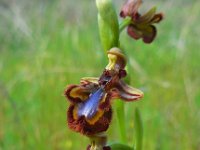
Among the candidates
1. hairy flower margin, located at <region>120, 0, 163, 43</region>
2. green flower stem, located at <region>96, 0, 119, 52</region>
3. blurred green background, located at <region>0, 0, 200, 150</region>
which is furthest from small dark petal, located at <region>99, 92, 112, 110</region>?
blurred green background, located at <region>0, 0, 200, 150</region>

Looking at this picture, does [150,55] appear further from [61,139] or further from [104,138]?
[104,138]

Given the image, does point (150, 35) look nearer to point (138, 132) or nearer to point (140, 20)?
point (140, 20)

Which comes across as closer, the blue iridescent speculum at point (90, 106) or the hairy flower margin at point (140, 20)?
the blue iridescent speculum at point (90, 106)

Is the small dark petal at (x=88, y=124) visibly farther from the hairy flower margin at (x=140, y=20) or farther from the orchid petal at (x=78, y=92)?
the hairy flower margin at (x=140, y=20)

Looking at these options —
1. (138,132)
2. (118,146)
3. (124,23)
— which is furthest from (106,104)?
(124,23)

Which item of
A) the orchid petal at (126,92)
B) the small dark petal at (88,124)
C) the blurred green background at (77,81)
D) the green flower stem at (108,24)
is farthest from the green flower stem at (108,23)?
the blurred green background at (77,81)

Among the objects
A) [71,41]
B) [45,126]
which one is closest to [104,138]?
[45,126]

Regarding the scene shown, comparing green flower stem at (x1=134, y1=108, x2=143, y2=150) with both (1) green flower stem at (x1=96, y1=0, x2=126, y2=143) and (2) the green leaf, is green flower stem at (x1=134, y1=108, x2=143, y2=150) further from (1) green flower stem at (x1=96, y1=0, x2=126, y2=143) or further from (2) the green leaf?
(1) green flower stem at (x1=96, y1=0, x2=126, y2=143)
